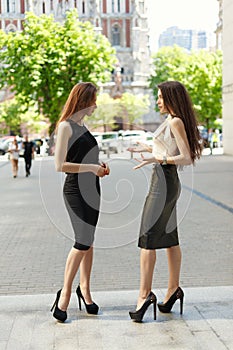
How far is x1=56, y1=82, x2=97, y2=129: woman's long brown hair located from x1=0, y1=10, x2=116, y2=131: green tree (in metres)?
38.7

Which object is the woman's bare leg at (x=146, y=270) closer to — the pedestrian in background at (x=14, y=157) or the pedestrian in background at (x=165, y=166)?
the pedestrian in background at (x=165, y=166)

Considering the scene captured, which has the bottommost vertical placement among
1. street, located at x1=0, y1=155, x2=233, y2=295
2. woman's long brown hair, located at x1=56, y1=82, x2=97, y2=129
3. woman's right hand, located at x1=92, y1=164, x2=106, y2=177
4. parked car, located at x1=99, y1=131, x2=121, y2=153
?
street, located at x1=0, y1=155, x2=233, y2=295

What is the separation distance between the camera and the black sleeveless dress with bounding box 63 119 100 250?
525 centimetres

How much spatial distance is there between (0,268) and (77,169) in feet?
9.90

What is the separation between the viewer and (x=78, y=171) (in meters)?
5.23

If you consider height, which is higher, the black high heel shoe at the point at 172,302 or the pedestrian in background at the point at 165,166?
the pedestrian in background at the point at 165,166

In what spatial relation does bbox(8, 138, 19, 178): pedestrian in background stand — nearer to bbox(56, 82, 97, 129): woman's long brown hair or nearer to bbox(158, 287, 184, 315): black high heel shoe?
bbox(56, 82, 97, 129): woman's long brown hair

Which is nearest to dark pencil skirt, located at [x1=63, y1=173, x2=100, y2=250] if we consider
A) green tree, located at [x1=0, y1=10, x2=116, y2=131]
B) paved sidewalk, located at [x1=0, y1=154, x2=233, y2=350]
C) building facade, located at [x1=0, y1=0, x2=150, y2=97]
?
paved sidewalk, located at [x1=0, y1=154, x2=233, y2=350]

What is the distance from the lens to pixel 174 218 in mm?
5352

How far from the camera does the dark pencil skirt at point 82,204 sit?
5246mm

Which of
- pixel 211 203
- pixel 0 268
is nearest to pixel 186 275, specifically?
pixel 0 268

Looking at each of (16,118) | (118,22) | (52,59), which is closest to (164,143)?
(52,59)

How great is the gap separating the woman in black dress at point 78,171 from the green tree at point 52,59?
3869 cm

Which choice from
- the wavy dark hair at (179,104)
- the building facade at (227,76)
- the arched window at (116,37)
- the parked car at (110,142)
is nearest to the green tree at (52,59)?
the building facade at (227,76)
